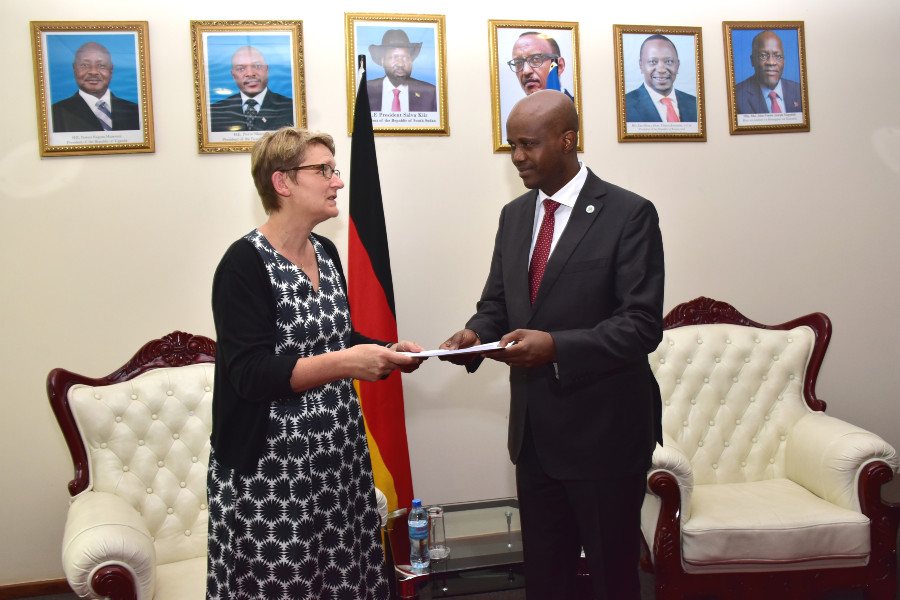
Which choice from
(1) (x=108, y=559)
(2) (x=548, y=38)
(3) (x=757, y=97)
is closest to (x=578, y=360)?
(1) (x=108, y=559)

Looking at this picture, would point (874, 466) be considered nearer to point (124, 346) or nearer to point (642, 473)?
point (642, 473)

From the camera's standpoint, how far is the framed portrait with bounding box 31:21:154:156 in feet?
11.1

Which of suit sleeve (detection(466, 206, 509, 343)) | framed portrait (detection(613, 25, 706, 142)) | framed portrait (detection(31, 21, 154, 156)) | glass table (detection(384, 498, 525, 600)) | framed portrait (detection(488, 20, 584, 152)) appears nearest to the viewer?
suit sleeve (detection(466, 206, 509, 343))

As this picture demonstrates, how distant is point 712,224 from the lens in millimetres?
3939

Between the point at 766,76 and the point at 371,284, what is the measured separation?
252 cm

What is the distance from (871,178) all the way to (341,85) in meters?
3.02

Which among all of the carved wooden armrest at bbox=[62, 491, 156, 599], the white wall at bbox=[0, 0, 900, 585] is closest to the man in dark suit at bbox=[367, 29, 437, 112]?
the white wall at bbox=[0, 0, 900, 585]

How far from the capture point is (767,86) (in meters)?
3.94

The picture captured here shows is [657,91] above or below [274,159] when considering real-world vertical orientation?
above

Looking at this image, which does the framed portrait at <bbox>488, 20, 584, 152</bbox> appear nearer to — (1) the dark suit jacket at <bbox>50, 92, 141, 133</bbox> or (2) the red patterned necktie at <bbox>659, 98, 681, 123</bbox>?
(2) the red patterned necktie at <bbox>659, 98, 681, 123</bbox>

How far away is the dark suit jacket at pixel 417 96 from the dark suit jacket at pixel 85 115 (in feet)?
3.78

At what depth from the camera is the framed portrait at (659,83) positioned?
12.5 feet

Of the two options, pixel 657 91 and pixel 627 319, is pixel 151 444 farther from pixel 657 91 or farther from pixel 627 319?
pixel 657 91

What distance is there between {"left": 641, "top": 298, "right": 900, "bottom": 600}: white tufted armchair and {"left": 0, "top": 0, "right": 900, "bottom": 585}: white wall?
1.42 ft
